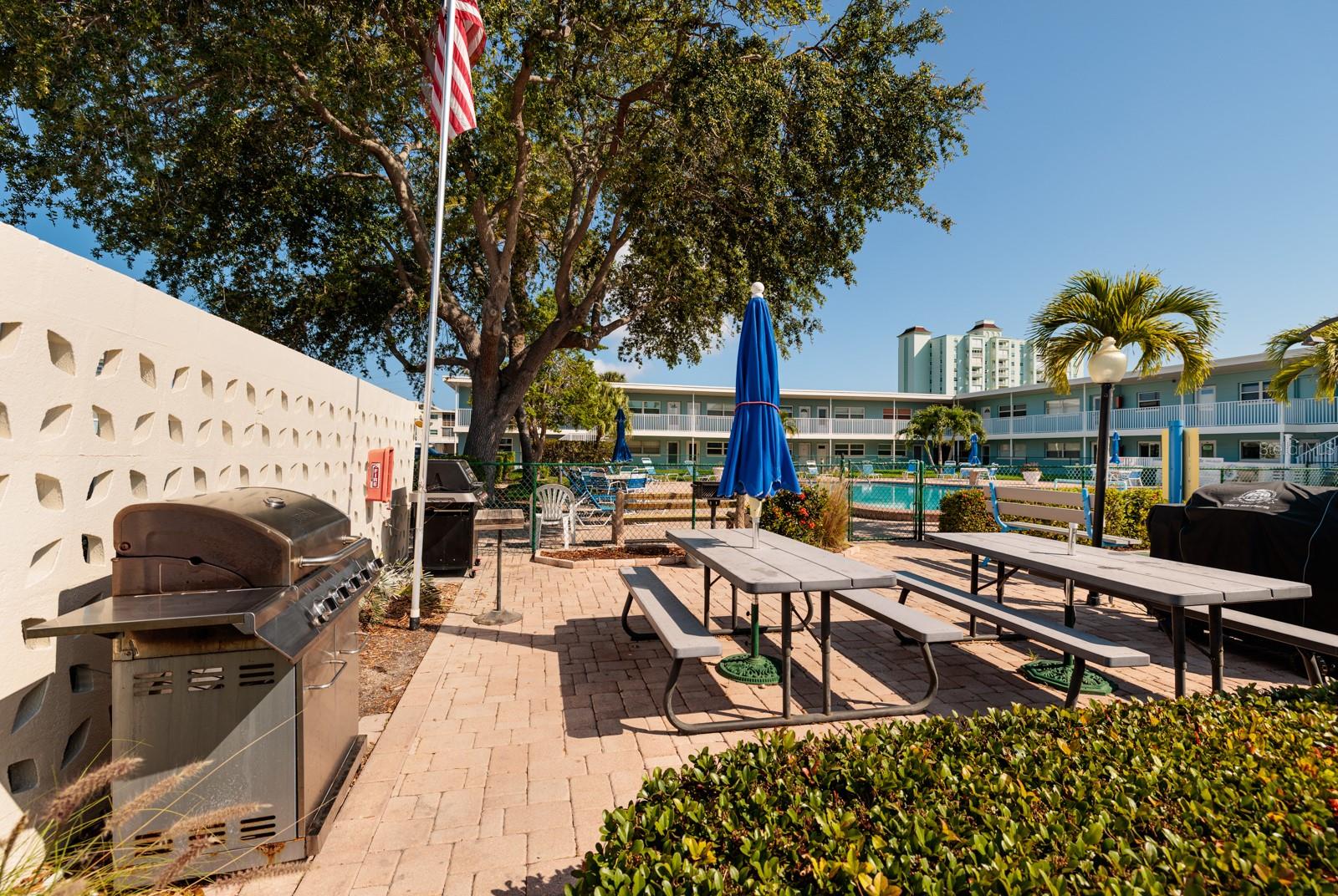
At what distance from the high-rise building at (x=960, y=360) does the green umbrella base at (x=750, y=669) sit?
92798mm

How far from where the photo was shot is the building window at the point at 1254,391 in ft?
77.5

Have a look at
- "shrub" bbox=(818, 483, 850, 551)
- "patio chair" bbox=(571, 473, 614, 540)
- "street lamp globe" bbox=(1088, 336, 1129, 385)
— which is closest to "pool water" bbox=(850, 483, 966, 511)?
"patio chair" bbox=(571, 473, 614, 540)

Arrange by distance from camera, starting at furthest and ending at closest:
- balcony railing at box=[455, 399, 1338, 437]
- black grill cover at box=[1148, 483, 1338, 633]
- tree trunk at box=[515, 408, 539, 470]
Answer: tree trunk at box=[515, 408, 539, 470] → balcony railing at box=[455, 399, 1338, 437] → black grill cover at box=[1148, 483, 1338, 633]

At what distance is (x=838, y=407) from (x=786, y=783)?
39100 mm

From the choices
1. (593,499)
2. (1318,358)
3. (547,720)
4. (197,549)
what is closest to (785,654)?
(547,720)

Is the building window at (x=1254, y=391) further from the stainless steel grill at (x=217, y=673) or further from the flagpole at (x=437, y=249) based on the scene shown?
the stainless steel grill at (x=217, y=673)

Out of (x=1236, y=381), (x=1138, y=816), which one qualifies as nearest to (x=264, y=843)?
(x=1138, y=816)

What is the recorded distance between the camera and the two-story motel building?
22250 millimetres

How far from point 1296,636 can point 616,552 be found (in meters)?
7.19

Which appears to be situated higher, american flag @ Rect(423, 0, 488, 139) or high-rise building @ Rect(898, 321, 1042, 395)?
high-rise building @ Rect(898, 321, 1042, 395)

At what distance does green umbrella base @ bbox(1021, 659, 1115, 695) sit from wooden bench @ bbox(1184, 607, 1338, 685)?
86 cm

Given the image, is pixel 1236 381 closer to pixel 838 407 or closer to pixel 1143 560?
pixel 838 407

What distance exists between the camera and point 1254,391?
24094 millimetres

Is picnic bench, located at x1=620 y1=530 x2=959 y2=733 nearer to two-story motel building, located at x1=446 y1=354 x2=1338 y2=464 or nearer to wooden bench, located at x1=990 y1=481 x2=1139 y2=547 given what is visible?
wooden bench, located at x1=990 y1=481 x2=1139 y2=547
